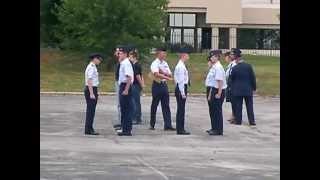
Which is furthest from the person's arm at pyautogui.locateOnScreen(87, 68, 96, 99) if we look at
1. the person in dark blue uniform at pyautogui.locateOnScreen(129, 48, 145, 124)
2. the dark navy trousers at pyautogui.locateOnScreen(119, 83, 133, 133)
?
the person in dark blue uniform at pyautogui.locateOnScreen(129, 48, 145, 124)

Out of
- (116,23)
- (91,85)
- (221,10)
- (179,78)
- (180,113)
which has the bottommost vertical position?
(180,113)

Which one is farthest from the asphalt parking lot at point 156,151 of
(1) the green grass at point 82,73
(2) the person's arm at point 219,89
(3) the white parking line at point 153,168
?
(1) the green grass at point 82,73

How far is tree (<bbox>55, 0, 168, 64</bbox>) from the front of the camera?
31.8 m

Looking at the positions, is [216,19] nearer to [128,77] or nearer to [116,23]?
[116,23]

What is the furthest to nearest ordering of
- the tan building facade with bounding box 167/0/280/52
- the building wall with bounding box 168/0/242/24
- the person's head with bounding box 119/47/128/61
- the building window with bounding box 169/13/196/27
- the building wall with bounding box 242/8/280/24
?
the building window with bounding box 169/13/196/27, the building wall with bounding box 242/8/280/24, the tan building facade with bounding box 167/0/280/52, the building wall with bounding box 168/0/242/24, the person's head with bounding box 119/47/128/61

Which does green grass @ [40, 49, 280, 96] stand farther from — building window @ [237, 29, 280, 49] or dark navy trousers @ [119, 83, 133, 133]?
building window @ [237, 29, 280, 49]

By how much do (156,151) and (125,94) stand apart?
7.28 feet

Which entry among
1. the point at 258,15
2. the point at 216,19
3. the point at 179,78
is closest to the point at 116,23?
the point at 179,78

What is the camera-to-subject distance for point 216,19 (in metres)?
51.9

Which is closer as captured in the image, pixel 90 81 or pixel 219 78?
pixel 90 81

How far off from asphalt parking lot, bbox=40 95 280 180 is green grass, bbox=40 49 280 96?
899cm

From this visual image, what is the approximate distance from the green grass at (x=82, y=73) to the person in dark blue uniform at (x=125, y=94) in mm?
10997
